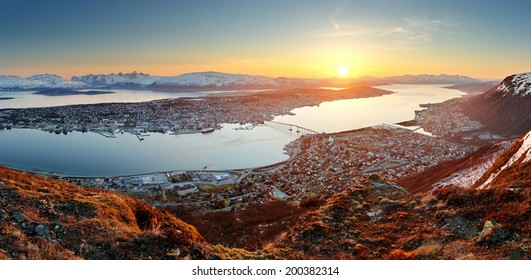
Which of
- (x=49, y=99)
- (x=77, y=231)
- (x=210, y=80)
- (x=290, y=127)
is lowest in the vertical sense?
(x=290, y=127)

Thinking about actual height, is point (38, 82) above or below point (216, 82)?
above

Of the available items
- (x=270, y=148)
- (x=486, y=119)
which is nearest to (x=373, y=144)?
(x=270, y=148)

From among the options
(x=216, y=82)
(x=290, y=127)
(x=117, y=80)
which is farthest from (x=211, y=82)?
(x=290, y=127)

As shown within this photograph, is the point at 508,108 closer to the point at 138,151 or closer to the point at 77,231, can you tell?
the point at 138,151

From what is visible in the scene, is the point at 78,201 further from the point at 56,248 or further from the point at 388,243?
the point at 388,243

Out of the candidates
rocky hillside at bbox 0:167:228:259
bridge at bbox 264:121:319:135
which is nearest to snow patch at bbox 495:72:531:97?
bridge at bbox 264:121:319:135

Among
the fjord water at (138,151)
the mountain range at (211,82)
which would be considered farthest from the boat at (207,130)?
the mountain range at (211,82)

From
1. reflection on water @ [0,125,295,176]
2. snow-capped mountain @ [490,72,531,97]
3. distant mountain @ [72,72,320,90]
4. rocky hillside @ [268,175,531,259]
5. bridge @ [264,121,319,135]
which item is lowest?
reflection on water @ [0,125,295,176]

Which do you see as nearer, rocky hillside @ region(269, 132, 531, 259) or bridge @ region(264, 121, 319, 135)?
rocky hillside @ region(269, 132, 531, 259)

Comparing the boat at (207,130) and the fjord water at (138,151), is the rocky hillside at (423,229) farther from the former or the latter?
the boat at (207,130)

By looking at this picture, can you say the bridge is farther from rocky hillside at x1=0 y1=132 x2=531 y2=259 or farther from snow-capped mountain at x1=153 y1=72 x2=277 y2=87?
snow-capped mountain at x1=153 y1=72 x2=277 y2=87
